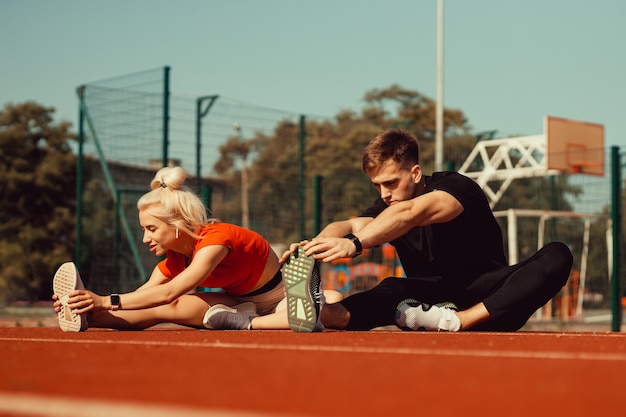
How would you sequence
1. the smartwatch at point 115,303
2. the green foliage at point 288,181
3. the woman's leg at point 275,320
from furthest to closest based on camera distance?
1. the green foliage at point 288,181
2. the woman's leg at point 275,320
3. the smartwatch at point 115,303

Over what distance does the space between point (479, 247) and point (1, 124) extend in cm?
2904

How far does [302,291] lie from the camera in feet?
15.5

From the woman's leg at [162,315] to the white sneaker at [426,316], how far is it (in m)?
1.05

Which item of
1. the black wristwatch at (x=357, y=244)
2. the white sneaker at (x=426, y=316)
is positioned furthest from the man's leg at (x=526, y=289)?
the black wristwatch at (x=357, y=244)

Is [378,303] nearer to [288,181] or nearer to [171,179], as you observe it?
[171,179]

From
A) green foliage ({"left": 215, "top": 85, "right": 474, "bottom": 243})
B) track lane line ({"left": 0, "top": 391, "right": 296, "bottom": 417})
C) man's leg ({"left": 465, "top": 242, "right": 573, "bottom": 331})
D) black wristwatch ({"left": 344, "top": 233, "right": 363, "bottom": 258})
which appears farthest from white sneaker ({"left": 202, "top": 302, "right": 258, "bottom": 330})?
green foliage ({"left": 215, "top": 85, "right": 474, "bottom": 243})

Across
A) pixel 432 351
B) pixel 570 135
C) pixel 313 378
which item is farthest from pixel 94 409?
pixel 570 135

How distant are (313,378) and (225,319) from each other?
296cm

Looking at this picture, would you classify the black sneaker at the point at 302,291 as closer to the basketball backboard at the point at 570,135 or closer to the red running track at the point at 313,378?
the red running track at the point at 313,378

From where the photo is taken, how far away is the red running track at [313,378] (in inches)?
79.5

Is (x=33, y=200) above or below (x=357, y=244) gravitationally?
above

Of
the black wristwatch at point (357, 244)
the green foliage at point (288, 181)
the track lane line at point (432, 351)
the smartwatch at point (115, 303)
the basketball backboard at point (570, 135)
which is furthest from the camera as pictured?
the basketball backboard at point (570, 135)

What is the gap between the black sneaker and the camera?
4676 mm

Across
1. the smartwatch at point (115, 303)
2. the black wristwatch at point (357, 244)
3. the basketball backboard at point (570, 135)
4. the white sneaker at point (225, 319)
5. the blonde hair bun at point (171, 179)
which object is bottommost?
the white sneaker at point (225, 319)
